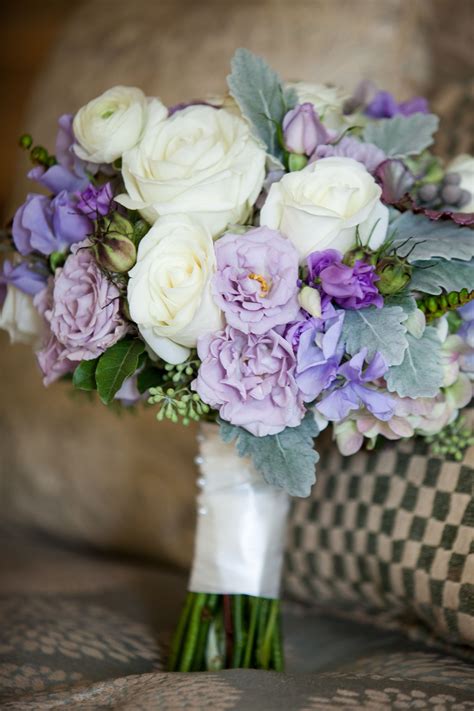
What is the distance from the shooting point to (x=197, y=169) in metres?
0.65

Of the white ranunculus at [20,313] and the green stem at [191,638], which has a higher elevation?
the white ranunculus at [20,313]

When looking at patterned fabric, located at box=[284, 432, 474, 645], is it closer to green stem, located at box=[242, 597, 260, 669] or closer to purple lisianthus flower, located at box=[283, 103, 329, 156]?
green stem, located at box=[242, 597, 260, 669]

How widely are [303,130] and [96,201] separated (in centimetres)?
18

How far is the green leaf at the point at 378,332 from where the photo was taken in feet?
2.04

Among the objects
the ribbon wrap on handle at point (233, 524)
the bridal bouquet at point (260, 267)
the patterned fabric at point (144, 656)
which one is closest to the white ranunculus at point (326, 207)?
the bridal bouquet at point (260, 267)

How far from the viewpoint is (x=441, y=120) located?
40.3 inches

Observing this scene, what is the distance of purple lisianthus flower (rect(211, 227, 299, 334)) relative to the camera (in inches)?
24.2

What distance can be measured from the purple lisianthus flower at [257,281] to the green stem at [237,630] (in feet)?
1.03

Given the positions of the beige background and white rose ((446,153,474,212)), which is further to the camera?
the beige background

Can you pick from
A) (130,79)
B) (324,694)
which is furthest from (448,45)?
(324,694)

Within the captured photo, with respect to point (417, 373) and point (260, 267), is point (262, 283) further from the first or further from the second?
point (417, 373)

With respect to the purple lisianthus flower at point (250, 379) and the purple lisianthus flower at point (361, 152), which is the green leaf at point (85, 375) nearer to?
the purple lisianthus flower at point (250, 379)

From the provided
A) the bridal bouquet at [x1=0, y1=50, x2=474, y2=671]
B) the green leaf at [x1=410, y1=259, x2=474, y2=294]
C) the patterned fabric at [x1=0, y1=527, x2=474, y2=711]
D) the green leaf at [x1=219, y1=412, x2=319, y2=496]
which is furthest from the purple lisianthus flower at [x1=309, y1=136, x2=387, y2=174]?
the patterned fabric at [x1=0, y1=527, x2=474, y2=711]

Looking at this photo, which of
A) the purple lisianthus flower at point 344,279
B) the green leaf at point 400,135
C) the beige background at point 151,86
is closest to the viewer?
the purple lisianthus flower at point 344,279
